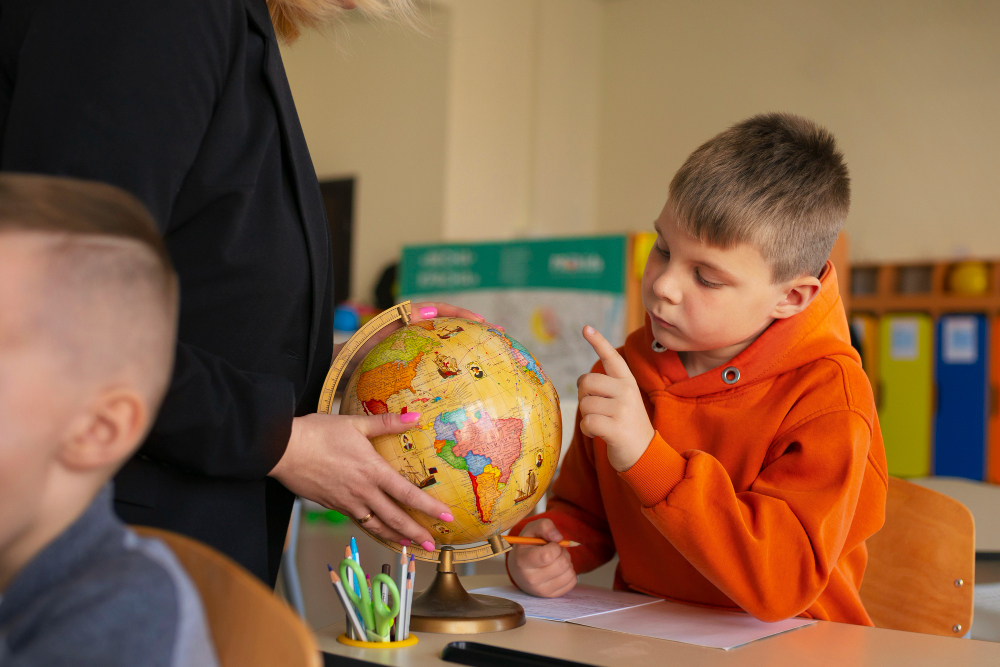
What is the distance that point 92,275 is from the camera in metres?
0.59

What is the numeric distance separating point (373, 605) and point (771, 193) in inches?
32.2

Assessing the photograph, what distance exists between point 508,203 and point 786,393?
20.8 feet

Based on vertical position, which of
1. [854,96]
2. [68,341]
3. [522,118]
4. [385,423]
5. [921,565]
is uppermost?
[854,96]

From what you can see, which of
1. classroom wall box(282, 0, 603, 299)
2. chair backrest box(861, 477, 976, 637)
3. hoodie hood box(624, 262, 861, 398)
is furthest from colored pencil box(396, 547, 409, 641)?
classroom wall box(282, 0, 603, 299)

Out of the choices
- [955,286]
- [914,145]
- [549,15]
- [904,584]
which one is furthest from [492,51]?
[904,584]

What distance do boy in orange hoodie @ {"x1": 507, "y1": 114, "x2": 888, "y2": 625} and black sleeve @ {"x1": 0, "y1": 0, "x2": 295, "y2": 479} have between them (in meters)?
0.47

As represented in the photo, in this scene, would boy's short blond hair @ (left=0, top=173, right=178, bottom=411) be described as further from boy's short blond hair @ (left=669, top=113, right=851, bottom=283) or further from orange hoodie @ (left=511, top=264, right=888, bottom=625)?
boy's short blond hair @ (left=669, top=113, right=851, bottom=283)

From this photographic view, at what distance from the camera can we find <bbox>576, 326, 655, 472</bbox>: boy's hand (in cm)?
119

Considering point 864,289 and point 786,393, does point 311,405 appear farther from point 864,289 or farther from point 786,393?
point 864,289

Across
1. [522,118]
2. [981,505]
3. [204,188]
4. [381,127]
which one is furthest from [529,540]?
[522,118]

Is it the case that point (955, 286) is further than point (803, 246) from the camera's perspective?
Yes

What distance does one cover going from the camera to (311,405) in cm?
125

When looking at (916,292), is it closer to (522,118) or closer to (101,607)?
(522,118)

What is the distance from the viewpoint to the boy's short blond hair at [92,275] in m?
0.58
